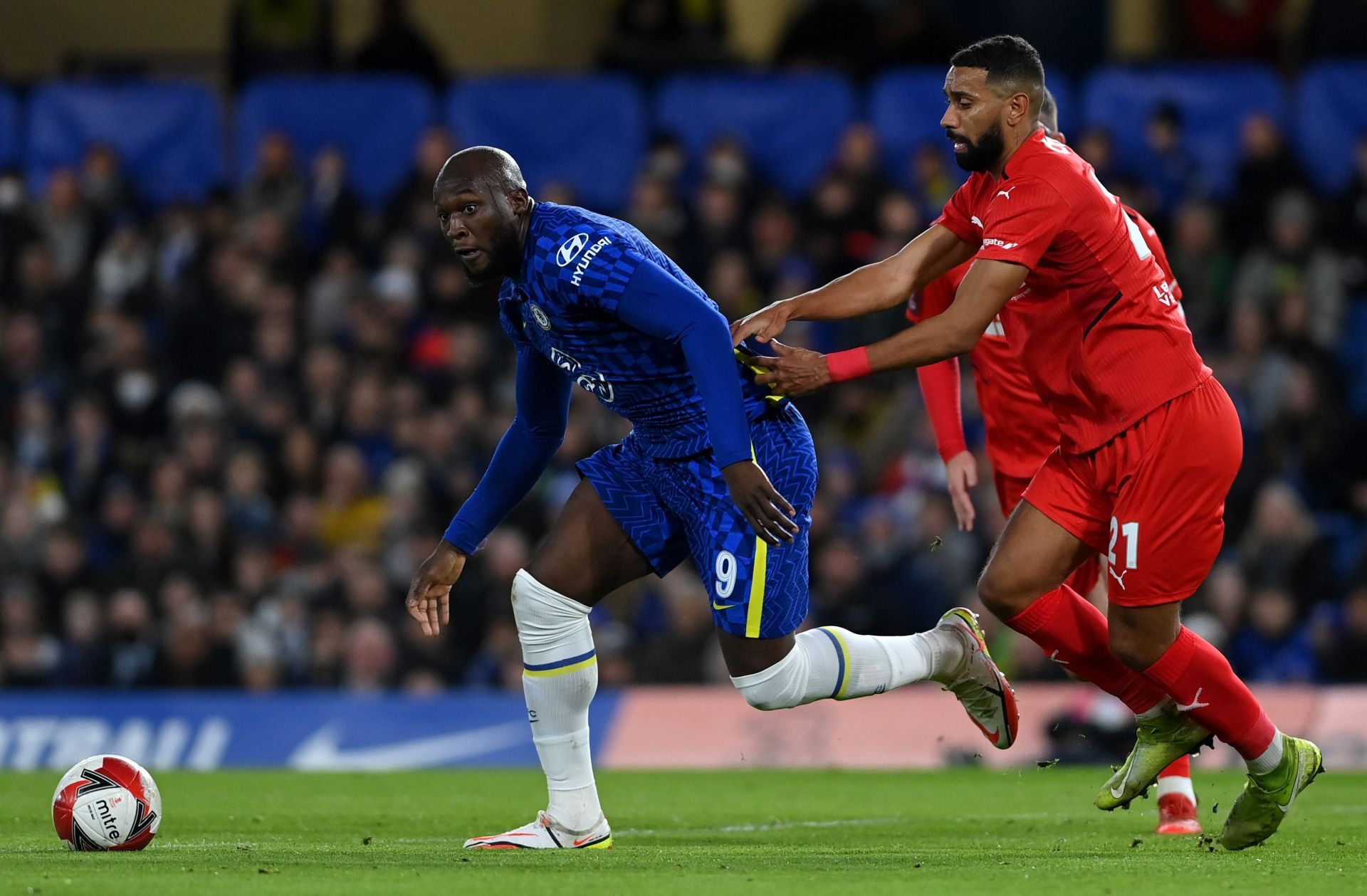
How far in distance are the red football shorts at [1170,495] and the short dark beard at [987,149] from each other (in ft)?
3.15

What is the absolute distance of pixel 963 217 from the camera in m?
7.05

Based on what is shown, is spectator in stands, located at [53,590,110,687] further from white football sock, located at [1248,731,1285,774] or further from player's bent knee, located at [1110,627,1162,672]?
white football sock, located at [1248,731,1285,774]

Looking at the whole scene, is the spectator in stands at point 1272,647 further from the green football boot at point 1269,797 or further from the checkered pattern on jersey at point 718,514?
the checkered pattern on jersey at point 718,514

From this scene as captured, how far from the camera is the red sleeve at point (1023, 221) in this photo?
6.25 meters

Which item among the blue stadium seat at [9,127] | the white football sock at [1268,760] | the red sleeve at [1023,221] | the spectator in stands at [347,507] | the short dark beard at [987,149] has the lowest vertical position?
the spectator in stands at [347,507]

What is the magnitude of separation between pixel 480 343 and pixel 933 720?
4.79 metres

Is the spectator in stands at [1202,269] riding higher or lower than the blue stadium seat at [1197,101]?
lower

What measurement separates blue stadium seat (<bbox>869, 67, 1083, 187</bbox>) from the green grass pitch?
607 cm

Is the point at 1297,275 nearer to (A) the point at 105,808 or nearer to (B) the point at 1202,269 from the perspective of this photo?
(B) the point at 1202,269

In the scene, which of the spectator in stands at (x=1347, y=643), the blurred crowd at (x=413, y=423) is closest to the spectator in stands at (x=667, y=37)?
the blurred crowd at (x=413, y=423)

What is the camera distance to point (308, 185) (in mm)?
16453

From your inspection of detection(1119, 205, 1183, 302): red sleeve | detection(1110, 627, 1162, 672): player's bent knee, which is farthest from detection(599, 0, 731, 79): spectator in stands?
detection(1110, 627, 1162, 672): player's bent knee

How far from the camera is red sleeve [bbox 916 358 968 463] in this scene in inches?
316

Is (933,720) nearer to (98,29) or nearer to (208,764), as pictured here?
(208,764)
